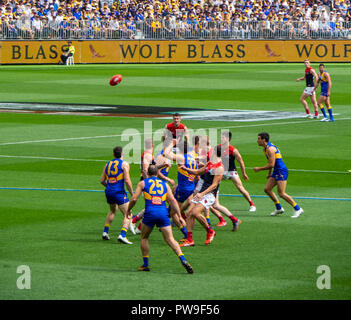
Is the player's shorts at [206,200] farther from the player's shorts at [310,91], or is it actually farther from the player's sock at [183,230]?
the player's shorts at [310,91]

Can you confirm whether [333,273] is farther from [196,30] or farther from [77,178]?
[196,30]

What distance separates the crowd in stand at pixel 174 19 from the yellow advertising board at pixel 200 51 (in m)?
0.58

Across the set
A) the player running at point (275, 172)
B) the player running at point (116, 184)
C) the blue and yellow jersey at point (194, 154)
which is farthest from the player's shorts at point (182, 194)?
the player running at point (275, 172)

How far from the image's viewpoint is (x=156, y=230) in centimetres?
1756

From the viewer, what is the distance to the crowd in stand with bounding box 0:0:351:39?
6231 cm

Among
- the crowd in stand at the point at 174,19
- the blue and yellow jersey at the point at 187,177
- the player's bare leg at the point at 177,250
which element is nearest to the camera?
the player's bare leg at the point at 177,250

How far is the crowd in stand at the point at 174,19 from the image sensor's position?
62312 millimetres

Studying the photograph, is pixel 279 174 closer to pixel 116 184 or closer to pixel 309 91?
pixel 116 184

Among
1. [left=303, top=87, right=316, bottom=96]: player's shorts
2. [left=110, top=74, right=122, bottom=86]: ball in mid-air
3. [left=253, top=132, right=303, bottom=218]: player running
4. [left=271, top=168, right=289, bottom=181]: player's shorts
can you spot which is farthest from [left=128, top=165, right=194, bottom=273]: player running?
[left=110, top=74, right=122, bottom=86]: ball in mid-air

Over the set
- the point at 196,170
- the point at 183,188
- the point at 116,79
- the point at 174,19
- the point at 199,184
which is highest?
the point at 174,19

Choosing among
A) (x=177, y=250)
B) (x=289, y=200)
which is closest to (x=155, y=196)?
(x=177, y=250)

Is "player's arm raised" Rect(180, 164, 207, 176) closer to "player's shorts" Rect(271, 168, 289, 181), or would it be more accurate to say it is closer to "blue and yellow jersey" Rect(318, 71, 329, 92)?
"player's shorts" Rect(271, 168, 289, 181)

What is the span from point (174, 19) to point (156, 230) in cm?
5046

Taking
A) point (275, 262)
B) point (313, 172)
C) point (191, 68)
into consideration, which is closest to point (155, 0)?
point (191, 68)
